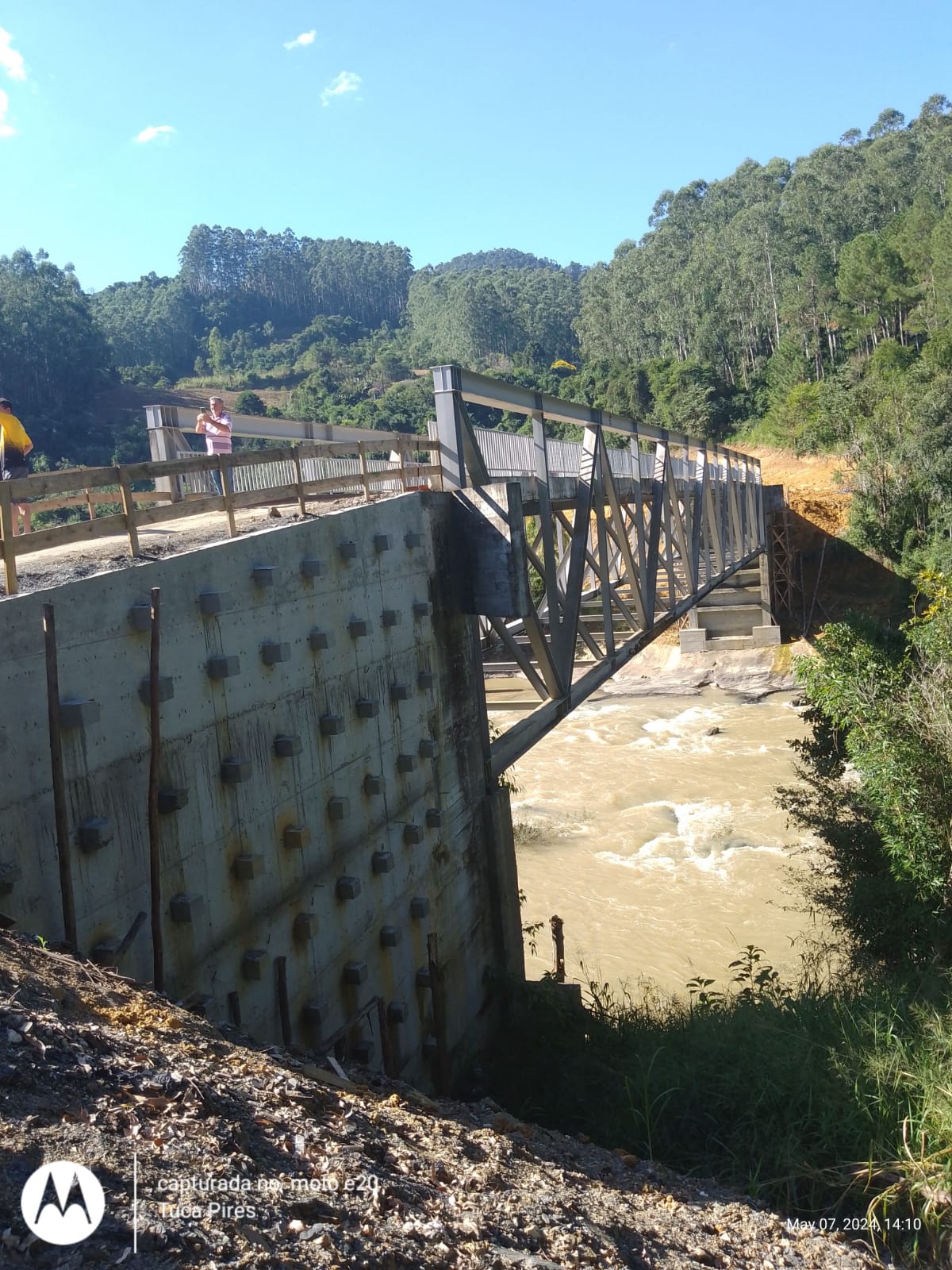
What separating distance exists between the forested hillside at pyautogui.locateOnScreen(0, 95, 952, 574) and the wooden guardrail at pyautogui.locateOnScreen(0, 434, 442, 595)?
1187 inches

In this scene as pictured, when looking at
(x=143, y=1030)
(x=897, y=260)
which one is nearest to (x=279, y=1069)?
(x=143, y=1030)

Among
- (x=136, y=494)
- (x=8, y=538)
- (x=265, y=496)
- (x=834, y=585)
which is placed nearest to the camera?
(x=8, y=538)

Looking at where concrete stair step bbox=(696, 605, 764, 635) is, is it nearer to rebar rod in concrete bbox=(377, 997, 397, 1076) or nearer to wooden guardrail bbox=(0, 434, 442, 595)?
wooden guardrail bbox=(0, 434, 442, 595)

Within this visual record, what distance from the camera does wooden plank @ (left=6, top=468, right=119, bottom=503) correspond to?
558cm

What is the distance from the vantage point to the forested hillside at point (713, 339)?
4700 cm

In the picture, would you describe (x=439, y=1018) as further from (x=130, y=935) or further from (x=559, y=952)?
(x=130, y=935)

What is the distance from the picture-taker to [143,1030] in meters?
4.44

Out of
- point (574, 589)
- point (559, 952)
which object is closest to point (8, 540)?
point (574, 589)

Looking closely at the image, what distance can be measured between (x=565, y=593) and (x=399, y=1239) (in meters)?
8.94

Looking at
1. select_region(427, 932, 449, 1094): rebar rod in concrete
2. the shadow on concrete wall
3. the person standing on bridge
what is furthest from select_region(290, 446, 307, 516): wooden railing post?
the shadow on concrete wall

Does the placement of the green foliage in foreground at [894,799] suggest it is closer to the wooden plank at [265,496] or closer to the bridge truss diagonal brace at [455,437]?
the bridge truss diagonal brace at [455,437]

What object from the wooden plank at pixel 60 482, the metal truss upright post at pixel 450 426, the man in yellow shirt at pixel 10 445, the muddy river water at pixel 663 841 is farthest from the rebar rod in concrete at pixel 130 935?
the muddy river water at pixel 663 841

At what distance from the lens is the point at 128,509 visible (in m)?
6.27

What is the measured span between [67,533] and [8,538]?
0.52m
